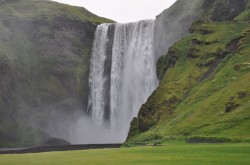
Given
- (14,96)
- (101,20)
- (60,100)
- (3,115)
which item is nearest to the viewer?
(3,115)

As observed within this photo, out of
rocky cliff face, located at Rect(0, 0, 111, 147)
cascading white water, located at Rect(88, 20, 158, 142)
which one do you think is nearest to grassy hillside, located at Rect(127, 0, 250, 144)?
cascading white water, located at Rect(88, 20, 158, 142)

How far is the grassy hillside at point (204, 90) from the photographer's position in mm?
56656

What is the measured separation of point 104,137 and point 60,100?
18.9 metres

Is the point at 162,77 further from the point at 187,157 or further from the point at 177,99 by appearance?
the point at 187,157

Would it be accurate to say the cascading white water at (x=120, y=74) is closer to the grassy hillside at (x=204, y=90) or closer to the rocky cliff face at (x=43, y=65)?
the rocky cliff face at (x=43, y=65)

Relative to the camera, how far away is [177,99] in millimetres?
75312

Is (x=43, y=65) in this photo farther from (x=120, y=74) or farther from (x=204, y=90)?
(x=204, y=90)

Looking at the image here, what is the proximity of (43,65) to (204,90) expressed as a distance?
70798 millimetres

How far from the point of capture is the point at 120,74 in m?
126

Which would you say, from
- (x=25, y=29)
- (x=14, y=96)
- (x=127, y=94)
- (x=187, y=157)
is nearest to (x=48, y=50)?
(x=25, y=29)

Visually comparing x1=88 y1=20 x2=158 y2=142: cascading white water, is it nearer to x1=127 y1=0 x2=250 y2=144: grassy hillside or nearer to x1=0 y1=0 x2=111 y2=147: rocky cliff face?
x1=0 y1=0 x2=111 y2=147: rocky cliff face

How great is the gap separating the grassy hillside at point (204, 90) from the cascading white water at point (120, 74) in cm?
2142

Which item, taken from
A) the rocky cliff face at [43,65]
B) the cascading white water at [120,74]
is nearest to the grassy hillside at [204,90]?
the cascading white water at [120,74]

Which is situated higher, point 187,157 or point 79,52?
point 79,52
